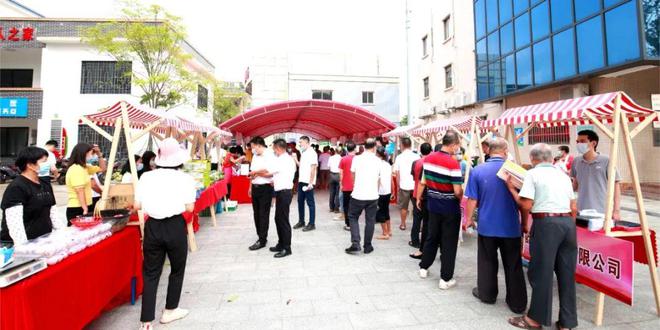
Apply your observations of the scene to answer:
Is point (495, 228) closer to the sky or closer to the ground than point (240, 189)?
closer to the ground

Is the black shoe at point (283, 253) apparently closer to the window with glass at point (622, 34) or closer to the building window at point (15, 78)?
the window with glass at point (622, 34)

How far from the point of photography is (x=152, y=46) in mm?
12836

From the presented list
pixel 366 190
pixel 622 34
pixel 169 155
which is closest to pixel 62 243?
pixel 169 155

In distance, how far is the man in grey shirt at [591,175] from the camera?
4.01 metres

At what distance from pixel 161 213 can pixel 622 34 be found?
37.6ft

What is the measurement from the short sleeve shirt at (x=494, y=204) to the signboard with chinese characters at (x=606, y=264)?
765mm

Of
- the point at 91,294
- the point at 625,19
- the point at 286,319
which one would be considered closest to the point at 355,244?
the point at 286,319

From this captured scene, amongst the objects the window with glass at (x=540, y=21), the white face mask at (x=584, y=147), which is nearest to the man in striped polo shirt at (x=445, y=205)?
the white face mask at (x=584, y=147)

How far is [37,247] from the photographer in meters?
2.40

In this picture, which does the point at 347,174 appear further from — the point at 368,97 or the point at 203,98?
the point at 368,97

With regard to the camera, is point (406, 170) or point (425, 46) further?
point (425, 46)

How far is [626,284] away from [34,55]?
2479cm

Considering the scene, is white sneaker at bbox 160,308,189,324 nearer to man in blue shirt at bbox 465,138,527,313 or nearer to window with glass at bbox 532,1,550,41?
man in blue shirt at bbox 465,138,527,313

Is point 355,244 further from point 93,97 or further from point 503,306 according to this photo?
point 93,97
